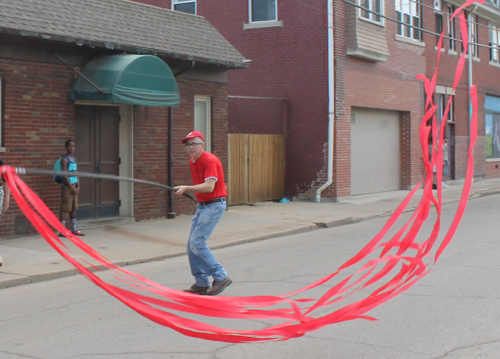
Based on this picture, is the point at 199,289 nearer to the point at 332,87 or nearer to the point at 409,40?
the point at 332,87

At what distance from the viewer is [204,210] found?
6762 mm

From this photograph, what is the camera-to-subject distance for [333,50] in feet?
58.1

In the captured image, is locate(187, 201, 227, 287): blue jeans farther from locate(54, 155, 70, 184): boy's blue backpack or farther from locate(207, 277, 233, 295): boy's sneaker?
locate(54, 155, 70, 184): boy's blue backpack

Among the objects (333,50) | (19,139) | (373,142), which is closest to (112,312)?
(19,139)

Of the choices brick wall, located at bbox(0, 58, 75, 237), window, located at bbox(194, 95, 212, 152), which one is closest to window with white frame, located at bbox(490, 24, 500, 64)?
window, located at bbox(194, 95, 212, 152)

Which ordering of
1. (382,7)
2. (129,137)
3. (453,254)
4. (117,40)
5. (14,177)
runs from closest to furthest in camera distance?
(14,177)
(453,254)
(117,40)
(129,137)
(382,7)

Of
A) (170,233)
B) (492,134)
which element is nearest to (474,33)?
(492,134)

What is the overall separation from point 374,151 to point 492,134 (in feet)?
35.4

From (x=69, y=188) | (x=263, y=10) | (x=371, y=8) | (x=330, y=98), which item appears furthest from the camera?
(x=371, y=8)

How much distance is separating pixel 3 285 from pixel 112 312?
2174mm

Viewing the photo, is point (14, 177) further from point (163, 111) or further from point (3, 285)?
point (163, 111)

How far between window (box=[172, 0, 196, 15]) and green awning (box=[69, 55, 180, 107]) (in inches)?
333

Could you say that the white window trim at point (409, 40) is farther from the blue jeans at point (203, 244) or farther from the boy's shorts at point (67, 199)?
the blue jeans at point (203, 244)

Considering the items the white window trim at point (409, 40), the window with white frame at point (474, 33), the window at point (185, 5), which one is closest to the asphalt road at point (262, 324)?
the window at point (185, 5)
